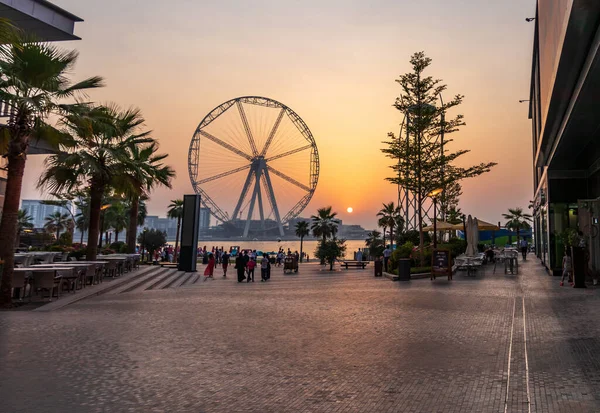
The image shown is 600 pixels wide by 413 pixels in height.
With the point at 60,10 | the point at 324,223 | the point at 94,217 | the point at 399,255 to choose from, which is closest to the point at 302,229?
the point at 324,223

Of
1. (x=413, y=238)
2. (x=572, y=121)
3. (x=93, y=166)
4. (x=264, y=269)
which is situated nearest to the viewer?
(x=572, y=121)

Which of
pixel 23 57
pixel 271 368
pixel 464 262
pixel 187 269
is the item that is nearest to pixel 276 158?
pixel 187 269

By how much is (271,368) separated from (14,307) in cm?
788

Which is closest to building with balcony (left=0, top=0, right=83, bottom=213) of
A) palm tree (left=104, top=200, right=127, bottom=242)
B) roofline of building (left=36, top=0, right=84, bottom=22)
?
roofline of building (left=36, top=0, right=84, bottom=22)

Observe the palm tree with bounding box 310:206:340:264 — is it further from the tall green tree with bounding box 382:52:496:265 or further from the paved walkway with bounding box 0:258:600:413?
the paved walkway with bounding box 0:258:600:413

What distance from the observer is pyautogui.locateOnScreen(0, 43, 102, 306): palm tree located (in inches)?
388

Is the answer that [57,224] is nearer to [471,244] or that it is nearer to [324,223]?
[324,223]

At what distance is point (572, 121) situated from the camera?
1152 cm

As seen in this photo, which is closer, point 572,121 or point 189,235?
point 572,121

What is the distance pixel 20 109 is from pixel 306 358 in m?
8.67

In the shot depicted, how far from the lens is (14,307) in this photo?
10.2 m

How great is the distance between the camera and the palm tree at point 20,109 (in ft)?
32.3

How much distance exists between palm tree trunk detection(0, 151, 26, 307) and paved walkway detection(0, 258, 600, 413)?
147cm

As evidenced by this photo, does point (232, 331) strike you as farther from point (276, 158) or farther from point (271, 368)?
point (276, 158)
